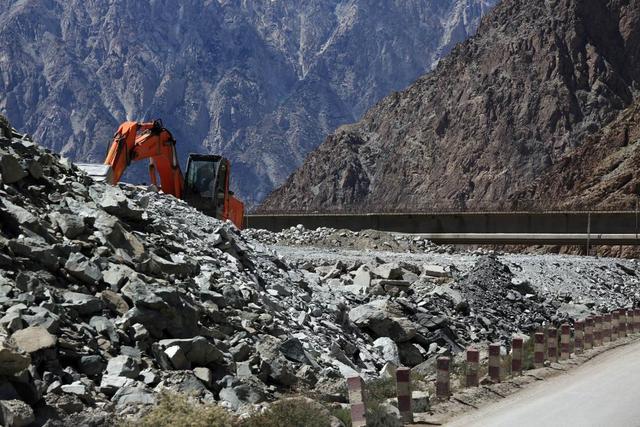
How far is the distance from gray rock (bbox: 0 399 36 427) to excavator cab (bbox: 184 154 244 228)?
1645 cm

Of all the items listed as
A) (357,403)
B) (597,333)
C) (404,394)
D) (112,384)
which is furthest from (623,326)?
(112,384)

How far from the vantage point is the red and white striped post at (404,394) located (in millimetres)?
12289

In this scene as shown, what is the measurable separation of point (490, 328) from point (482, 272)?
359cm

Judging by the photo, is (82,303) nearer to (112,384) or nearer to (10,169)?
(112,384)

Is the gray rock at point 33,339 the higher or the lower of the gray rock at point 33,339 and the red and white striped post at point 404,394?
the higher

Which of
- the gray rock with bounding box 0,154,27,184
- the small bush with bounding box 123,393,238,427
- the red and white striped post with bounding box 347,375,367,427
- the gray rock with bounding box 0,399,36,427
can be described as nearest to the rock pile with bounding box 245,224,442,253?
the gray rock with bounding box 0,154,27,184

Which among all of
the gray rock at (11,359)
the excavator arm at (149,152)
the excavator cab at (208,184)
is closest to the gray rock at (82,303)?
the gray rock at (11,359)

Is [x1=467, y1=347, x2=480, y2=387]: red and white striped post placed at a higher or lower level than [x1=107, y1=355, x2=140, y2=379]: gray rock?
lower

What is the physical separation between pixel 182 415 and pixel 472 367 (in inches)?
224

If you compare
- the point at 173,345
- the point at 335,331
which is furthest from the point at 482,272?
the point at 173,345

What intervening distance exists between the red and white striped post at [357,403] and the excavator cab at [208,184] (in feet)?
50.9

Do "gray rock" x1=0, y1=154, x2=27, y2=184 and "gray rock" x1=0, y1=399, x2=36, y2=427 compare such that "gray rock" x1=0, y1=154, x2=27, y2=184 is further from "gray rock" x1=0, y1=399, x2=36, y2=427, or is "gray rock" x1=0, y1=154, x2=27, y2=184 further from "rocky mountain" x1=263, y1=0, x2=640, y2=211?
"rocky mountain" x1=263, y1=0, x2=640, y2=211

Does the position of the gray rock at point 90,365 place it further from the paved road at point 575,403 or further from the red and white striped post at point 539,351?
the red and white striped post at point 539,351

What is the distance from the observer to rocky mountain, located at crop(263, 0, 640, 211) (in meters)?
111
